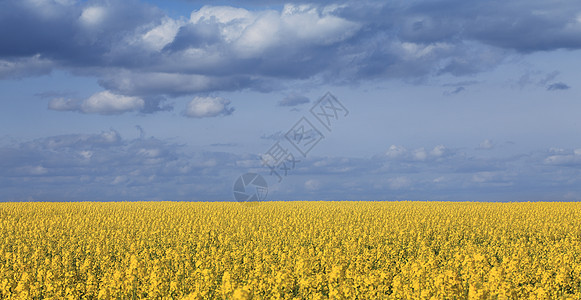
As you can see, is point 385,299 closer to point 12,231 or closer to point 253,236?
point 253,236

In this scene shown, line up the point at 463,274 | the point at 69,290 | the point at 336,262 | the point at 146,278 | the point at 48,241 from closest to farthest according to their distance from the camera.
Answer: the point at 69,290 < the point at 146,278 < the point at 463,274 < the point at 336,262 < the point at 48,241

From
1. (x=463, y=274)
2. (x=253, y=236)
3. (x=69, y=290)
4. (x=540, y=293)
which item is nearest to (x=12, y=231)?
(x=253, y=236)

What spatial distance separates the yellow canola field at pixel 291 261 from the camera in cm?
1261

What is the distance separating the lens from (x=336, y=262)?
17094mm

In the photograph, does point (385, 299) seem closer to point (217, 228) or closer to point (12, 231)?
point (217, 228)

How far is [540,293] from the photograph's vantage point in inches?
485

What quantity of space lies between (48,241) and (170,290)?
15360 millimetres

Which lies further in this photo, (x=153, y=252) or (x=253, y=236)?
(x=253, y=236)

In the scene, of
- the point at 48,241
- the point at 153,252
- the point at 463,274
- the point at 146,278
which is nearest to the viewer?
the point at 146,278

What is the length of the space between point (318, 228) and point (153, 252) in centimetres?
920

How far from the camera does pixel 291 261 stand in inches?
645

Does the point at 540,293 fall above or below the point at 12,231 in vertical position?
below

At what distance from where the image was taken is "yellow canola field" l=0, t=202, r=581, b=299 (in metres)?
12.6

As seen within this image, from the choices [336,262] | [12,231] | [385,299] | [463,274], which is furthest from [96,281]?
[12,231]
